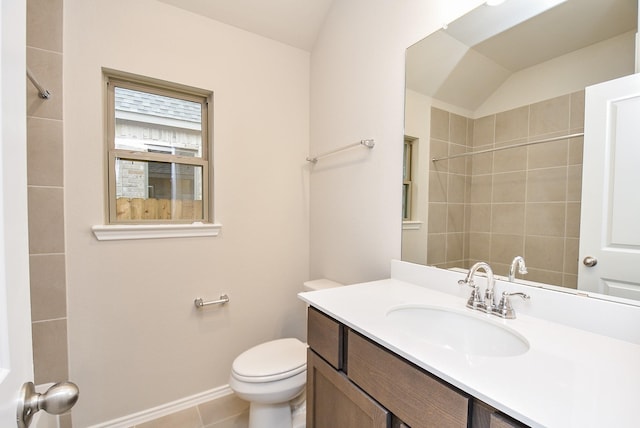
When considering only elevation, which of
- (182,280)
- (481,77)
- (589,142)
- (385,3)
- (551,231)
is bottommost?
(182,280)

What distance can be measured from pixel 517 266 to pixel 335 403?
81 cm

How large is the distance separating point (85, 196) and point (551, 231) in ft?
6.73

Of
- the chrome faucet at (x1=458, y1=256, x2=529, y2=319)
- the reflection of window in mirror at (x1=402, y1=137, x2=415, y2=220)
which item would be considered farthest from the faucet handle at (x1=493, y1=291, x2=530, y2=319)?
the reflection of window in mirror at (x1=402, y1=137, x2=415, y2=220)

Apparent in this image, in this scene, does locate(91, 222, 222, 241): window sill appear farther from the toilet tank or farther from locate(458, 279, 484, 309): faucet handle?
locate(458, 279, 484, 309): faucet handle

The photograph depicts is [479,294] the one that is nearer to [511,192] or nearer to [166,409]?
[511,192]

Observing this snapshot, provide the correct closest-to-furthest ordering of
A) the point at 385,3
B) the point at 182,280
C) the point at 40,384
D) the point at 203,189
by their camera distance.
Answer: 1. the point at 40,384
2. the point at 385,3
3. the point at 182,280
4. the point at 203,189

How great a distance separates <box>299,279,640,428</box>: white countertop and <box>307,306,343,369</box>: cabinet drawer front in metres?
0.06

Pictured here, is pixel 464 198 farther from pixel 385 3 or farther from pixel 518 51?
pixel 385 3

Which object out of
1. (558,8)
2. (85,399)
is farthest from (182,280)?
(558,8)

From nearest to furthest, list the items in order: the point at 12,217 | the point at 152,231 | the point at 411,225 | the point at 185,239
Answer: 1. the point at 12,217
2. the point at 411,225
3. the point at 152,231
4. the point at 185,239

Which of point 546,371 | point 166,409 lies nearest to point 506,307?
point 546,371

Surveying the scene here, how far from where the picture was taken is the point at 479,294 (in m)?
1.06

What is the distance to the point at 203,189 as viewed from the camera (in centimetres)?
187

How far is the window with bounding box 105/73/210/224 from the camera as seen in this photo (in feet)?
5.35
